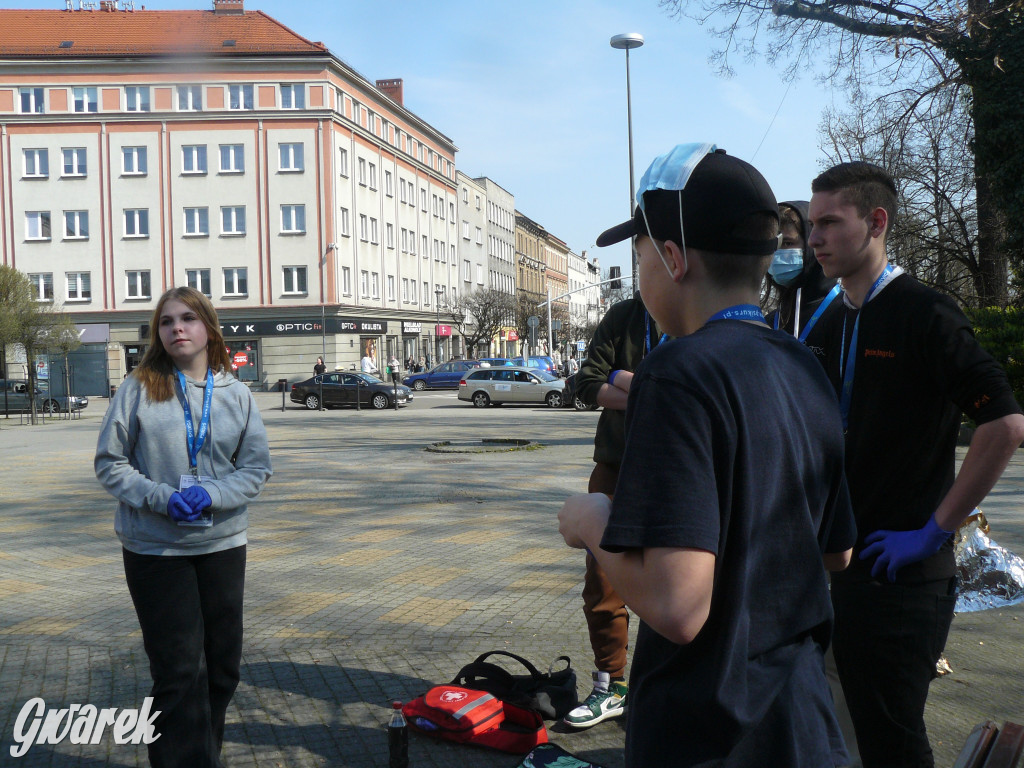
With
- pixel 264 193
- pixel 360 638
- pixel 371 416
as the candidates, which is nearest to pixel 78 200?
pixel 264 193

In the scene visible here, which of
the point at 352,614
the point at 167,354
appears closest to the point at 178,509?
the point at 167,354

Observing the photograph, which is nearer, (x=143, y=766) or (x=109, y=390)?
(x=143, y=766)

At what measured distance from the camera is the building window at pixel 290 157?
5403cm

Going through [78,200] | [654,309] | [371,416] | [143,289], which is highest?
[78,200]

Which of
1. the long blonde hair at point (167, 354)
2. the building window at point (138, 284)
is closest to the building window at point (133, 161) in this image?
the building window at point (138, 284)

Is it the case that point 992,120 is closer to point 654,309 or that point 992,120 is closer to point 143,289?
point 654,309

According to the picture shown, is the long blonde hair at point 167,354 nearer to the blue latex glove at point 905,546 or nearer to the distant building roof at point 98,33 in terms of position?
the blue latex glove at point 905,546

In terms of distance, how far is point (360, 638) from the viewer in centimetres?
552

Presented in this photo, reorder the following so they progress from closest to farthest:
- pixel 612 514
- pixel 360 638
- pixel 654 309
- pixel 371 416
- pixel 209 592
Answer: pixel 612 514 → pixel 654 309 → pixel 209 592 → pixel 360 638 → pixel 371 416

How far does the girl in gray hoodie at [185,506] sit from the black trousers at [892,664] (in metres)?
2.19

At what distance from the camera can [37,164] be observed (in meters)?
53.0

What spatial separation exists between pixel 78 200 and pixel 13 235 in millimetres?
4124

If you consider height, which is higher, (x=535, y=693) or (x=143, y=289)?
(x=143, y=289)

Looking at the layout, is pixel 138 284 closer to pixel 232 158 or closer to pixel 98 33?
pixel 232 158
